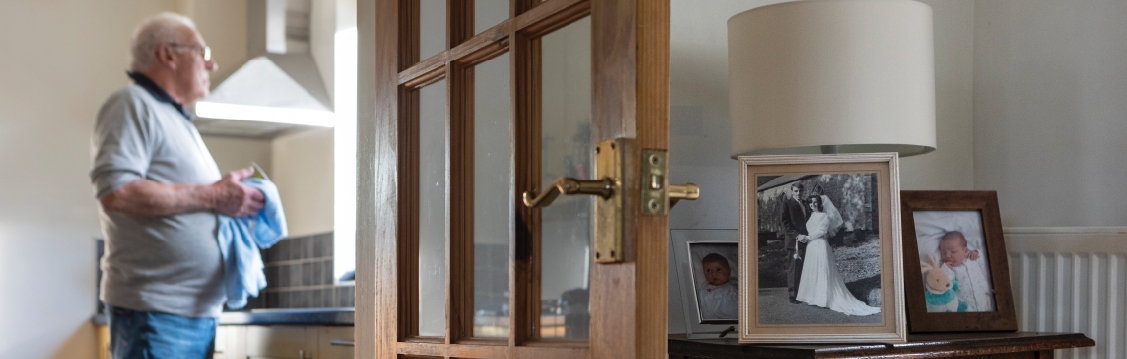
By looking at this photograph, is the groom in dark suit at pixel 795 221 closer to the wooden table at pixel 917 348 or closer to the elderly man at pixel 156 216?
the wooden table at pixel 917 348

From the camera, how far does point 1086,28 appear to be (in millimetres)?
1641

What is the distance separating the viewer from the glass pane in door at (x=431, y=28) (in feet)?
4.18

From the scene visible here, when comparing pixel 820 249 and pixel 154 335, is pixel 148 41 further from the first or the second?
pixel 820 249

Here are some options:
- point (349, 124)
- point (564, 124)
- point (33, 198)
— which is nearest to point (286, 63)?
point (349, 124)

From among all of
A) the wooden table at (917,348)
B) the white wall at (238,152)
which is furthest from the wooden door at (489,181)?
the white wall at (238,152)

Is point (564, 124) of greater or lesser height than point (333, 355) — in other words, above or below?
above

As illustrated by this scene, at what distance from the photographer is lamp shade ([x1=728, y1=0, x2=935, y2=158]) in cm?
121

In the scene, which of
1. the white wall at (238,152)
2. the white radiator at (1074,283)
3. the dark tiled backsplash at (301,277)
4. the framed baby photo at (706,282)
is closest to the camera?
the framed baby photo at (706,282)

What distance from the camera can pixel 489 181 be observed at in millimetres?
1130

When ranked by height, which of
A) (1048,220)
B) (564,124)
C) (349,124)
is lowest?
(1048,220)

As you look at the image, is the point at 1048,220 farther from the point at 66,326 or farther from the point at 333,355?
the point at 66,326

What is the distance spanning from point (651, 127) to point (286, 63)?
2.69m

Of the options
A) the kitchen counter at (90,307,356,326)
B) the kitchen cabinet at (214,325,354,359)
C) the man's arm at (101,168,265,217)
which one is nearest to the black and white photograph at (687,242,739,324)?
the kitchen counter at (90,307,356,326)

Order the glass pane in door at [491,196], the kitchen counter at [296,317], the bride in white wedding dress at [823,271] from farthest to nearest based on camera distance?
1. the kitchen counter at [296,317]
2. the bride in white wedding dress at [823,271]
3. the glass pane in door at [491,196]
